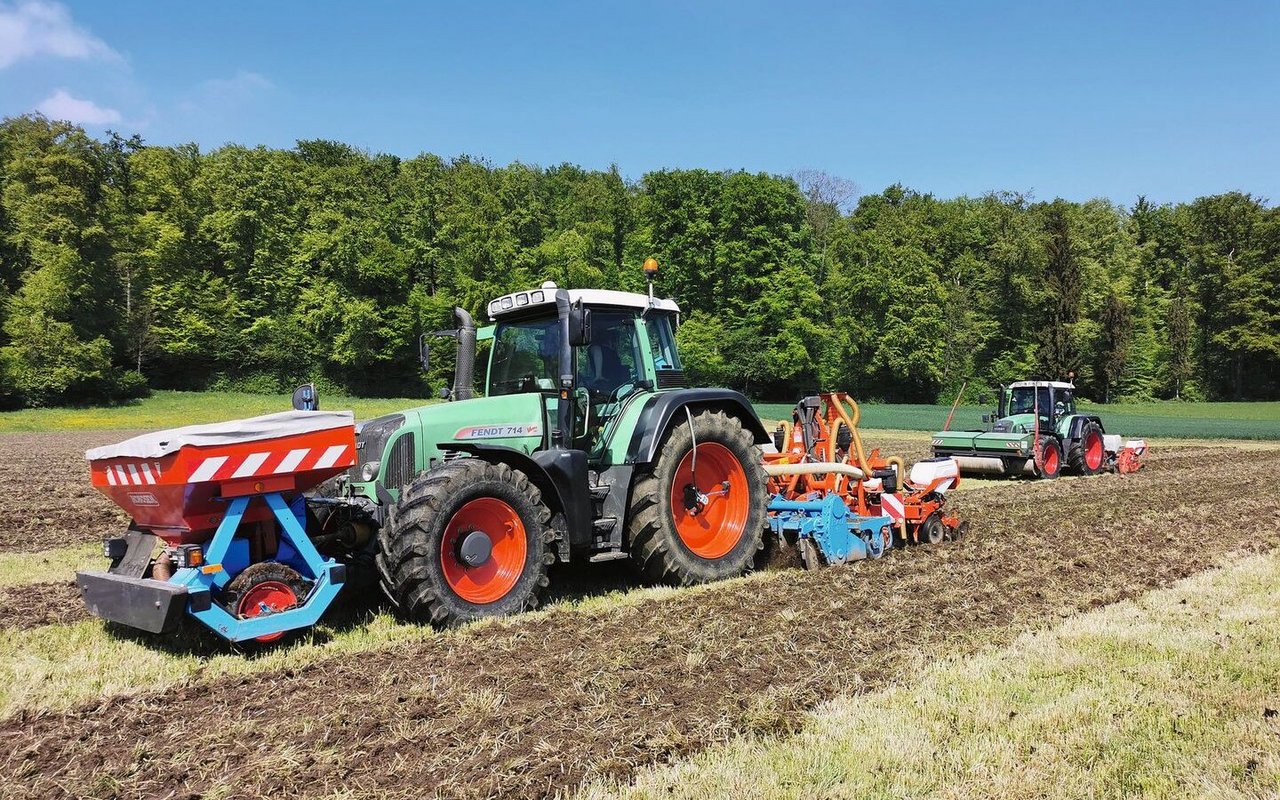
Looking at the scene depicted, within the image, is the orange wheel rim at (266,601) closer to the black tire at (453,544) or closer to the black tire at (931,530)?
the black tire at (453,544)

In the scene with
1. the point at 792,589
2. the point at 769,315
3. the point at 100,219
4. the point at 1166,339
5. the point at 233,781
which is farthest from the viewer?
the point at 1166,339

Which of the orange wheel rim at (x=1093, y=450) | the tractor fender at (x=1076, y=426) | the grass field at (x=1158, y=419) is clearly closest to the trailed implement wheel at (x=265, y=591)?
the tractor fender at (x=1076, y=426)

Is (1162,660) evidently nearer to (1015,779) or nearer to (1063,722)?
(1063,722)

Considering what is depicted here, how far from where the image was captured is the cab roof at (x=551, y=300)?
22.4 feet

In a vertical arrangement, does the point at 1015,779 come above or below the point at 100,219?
below

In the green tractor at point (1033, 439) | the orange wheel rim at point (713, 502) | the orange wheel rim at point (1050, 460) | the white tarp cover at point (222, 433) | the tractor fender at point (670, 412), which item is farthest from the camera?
the orange wheel rim at point (1050, 460)

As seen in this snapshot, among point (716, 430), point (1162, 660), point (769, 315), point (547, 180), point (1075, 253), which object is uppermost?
point (547, 180)

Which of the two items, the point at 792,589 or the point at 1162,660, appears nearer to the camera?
the point at 1162,660

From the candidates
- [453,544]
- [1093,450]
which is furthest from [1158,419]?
[453,544]

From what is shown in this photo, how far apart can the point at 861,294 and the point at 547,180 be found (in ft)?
66.7

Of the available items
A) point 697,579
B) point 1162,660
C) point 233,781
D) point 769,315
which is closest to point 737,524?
point 697,579

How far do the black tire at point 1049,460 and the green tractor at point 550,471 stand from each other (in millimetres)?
10824

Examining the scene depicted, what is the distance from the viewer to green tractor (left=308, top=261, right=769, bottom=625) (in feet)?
18.8

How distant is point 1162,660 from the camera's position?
501 cm
